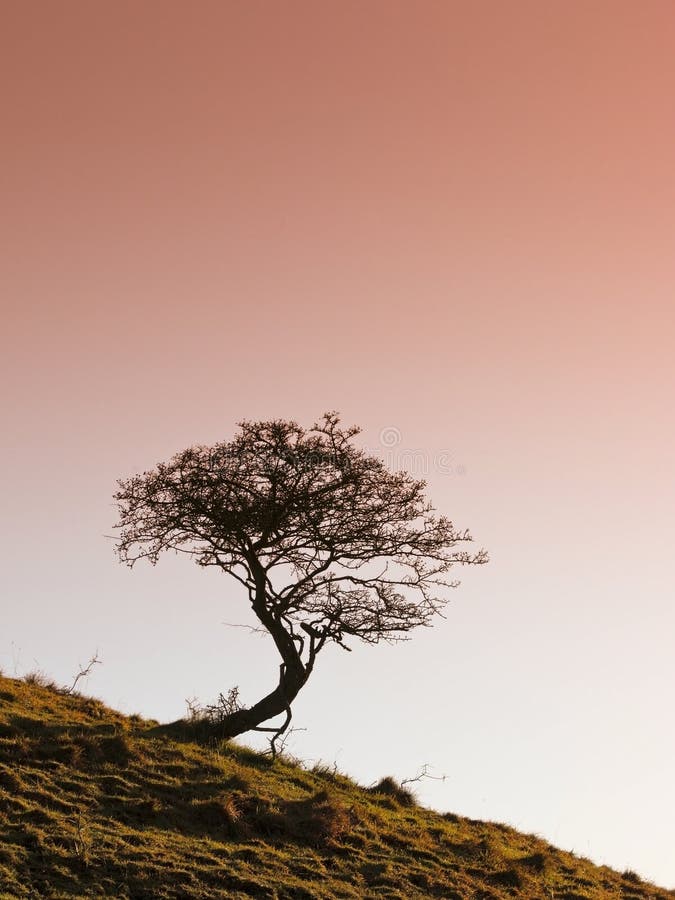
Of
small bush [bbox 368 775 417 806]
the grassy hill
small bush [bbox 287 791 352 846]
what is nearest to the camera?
the grassy hill

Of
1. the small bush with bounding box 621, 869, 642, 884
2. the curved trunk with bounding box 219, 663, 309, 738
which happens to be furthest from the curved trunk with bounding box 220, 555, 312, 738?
the small bush with bounding box 621, 869, 642, 884

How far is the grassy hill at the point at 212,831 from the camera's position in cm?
1727

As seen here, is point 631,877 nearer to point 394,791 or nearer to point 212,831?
point 394,791

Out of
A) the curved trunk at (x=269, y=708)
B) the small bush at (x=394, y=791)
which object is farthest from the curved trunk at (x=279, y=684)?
the small bush at (x=394, y=791)

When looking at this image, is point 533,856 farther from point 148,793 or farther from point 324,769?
point 148,793

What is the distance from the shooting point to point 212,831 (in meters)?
20.4

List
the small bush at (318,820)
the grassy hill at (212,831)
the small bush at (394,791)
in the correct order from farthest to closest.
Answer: the small bush at (394,791), the small bush at (318,820), the grassy hill at (212,831)

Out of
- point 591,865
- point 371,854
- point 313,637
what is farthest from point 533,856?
point 313,637

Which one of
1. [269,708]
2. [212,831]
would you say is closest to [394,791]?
[269,708]

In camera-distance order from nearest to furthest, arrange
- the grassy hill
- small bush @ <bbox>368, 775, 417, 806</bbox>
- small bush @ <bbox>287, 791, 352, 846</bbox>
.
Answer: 1. the grassy hill
2. small bush @ <bbox>287, 791, 352, 846</bbox>
3. small bush @ <bbox>368, 775, 417, 806</bbox>

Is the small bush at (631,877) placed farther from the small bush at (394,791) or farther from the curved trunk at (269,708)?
the curved trunk at (269,708)

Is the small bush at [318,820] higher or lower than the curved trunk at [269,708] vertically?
lower

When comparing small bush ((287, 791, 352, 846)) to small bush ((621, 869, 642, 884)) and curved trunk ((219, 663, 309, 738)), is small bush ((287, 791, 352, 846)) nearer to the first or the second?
curved trunk ((219, 663, 309, 738))

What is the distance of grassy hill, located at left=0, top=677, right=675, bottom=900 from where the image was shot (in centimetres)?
1727
